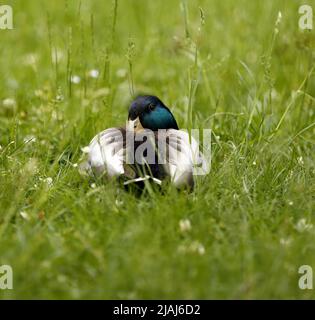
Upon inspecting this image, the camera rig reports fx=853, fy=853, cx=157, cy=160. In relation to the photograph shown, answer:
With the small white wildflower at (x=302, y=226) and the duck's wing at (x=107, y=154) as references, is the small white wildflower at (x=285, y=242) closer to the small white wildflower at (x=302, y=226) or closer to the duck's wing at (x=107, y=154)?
the small white wildflower at (x=302, y=226)

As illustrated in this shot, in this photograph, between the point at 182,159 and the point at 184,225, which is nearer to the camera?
the point at 184,225

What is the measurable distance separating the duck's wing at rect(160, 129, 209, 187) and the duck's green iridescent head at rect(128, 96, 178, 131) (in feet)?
0.46

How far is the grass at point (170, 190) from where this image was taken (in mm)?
3176

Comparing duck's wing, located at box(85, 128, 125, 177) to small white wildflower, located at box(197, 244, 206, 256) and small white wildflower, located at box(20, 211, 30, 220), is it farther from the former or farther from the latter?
small white wildflower, located at box(197, 244, 206, 256)

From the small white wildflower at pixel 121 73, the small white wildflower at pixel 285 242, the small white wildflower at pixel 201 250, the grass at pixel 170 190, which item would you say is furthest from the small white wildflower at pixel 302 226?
the small white wildflower at pixel 121 73

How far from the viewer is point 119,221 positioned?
11.6ft

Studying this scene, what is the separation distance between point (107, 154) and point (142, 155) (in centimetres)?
16

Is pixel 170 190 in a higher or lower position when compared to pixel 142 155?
lower

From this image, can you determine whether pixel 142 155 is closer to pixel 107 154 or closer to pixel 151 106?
pixel 107 154

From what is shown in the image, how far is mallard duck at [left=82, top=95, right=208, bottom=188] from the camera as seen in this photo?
12.3 feet

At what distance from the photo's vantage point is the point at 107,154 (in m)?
3.84

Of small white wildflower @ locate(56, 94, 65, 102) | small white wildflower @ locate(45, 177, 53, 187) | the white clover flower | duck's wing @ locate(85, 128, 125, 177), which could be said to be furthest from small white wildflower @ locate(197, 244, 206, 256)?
small white wildflower @ locate(56, 94, 65, 102)

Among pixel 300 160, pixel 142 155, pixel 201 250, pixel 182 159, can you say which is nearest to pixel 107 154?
pixel 142 155
